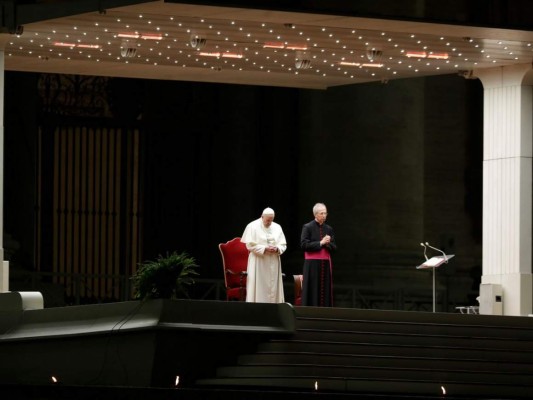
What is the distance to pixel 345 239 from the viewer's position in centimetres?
3125

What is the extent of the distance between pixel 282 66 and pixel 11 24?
505 cm

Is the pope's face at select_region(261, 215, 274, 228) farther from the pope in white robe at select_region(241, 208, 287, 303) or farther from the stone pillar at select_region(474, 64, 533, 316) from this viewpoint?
the stone pillar at select_region(474, 64, 533, 316)

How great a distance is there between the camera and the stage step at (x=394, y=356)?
19.9 metres

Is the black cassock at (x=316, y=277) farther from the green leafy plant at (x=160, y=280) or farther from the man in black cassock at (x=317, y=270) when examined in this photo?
the green leafy plant at (x=160, y=280)

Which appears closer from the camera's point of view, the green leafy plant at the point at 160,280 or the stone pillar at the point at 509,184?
the green leafy plant at the point at 160,280

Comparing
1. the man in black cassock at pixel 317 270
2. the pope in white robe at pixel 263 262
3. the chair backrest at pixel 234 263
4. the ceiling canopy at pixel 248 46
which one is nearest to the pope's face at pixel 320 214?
the man in black cassock at pixel 317 270

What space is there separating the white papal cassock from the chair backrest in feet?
1.24

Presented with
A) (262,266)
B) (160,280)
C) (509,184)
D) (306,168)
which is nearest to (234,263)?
(262,266)

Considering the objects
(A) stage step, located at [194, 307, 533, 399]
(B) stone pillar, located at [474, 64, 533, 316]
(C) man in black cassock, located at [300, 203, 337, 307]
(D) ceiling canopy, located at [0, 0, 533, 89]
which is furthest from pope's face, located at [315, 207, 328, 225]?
(B) stone pillar, located at [474, 64, 533, 316]

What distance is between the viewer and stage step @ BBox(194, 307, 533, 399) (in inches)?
782

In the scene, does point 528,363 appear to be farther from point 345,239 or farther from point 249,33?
point 345,239

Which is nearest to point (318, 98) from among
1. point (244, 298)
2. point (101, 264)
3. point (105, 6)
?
point (101, 264)

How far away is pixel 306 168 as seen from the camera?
32281 mm

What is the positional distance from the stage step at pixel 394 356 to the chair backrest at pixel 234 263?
3.86 metres
